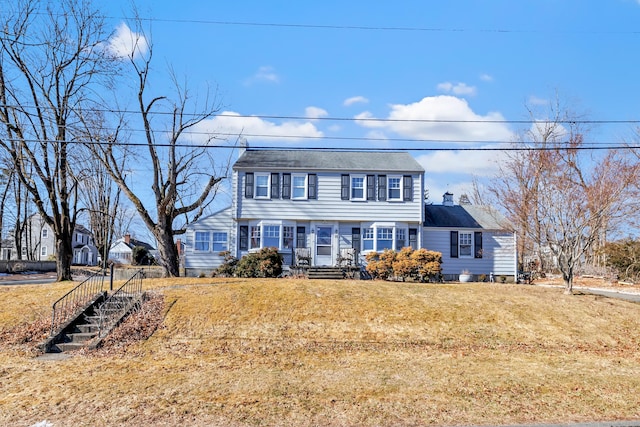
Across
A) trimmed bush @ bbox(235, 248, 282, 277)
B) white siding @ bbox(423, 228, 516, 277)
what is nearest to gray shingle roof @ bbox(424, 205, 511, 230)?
white siding @ bbox(423, 228, 516, 277)

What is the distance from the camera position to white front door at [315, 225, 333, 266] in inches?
1084

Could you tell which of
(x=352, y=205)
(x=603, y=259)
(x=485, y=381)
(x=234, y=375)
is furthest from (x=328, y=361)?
(x=603, y=259)

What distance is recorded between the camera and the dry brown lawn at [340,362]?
7859 millimetres

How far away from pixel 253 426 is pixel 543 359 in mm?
8119

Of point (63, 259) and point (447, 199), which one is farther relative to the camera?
point (447, 199)

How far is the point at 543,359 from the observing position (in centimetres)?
1195

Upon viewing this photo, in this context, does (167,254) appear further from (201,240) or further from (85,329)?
(85,329)

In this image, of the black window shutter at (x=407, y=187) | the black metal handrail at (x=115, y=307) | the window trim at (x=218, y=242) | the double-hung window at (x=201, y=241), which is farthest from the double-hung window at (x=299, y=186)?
the black metal handrail at (x=115, y=307)

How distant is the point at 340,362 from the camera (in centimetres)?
1143

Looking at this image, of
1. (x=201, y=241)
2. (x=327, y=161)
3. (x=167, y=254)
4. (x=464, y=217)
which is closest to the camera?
(x=167, y=254)

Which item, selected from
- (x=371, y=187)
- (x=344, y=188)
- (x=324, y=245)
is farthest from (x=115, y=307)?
(x=371, y=187)

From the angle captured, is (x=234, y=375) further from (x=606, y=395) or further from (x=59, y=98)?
(x=59, y=98)

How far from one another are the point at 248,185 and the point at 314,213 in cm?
415

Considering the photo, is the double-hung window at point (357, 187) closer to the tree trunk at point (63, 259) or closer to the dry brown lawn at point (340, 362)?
the dry brown lawn at point (340, 362)
